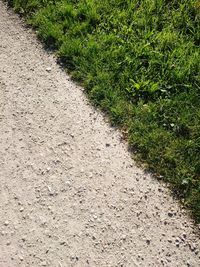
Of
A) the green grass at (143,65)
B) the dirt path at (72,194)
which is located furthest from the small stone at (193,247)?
the green grass at (143,65)

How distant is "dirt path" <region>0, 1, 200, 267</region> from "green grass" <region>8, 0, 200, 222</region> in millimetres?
244

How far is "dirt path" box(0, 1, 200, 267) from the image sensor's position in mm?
3926

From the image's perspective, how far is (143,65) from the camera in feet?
17.5

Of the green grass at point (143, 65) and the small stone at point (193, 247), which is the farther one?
the green grass at point (143, 65)

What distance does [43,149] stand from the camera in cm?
469

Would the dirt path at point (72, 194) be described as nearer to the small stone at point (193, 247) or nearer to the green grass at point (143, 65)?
the small stone at point (193, 247)

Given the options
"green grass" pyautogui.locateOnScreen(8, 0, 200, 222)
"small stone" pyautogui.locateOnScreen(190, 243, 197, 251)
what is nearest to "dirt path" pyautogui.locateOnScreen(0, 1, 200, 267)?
"small stone" pyautogui.locateOnScreen(190, 243, 197, 251)

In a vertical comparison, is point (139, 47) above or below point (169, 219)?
above

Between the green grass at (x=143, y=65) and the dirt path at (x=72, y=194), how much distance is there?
244mm

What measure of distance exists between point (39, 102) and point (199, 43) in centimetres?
256

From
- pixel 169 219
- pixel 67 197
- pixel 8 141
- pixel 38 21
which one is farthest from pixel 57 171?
pixel 38 21

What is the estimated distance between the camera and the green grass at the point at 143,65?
454 cm

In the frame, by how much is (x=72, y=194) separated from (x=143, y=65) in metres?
2.20

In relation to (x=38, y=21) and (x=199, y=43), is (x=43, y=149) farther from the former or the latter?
(x=199, y=43)
